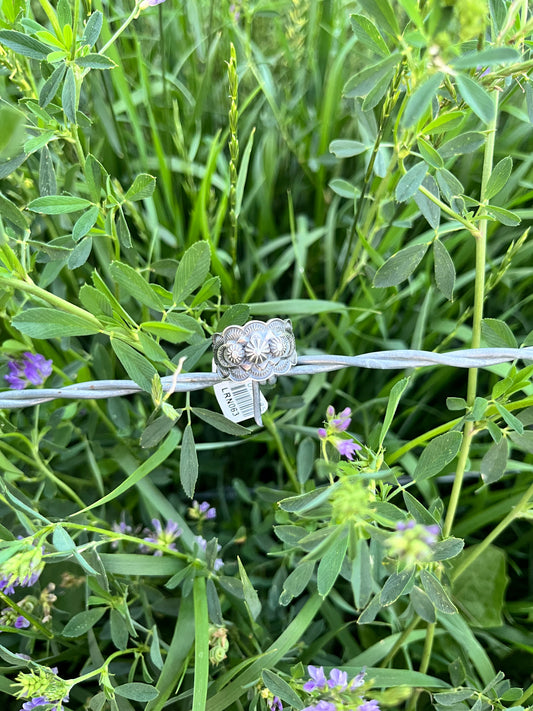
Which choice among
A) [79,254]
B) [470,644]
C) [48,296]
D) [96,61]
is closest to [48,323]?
[48,296]

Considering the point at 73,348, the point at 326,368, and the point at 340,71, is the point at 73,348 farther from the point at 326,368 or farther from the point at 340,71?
the point at 340,71

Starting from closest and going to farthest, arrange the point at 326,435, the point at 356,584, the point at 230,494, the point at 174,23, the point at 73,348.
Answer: the point at 356,584 → the point at 326,435 → the point at 73,348 → the point at 230,494 → the point at 174,23

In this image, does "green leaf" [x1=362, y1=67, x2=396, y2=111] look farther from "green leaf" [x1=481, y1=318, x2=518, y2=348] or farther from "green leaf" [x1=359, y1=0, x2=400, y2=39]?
"green leaf" [x1=481, y1=318, x2=518, y2=348]

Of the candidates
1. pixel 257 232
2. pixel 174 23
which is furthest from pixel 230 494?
pixel 174 23

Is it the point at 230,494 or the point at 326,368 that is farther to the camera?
the point at 230,494

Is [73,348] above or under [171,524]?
above

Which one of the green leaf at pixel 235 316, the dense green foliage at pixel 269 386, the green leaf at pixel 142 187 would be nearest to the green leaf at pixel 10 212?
the dense green foliage at pixel 269 386

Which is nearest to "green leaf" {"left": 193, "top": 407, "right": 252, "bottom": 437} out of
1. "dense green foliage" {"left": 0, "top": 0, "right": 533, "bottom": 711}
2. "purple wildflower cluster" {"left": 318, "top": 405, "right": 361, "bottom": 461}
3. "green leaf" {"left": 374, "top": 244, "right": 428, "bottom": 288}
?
"dense green foliage" {"left": 0, "top": 0, "right": 533, "bottom": 711}
